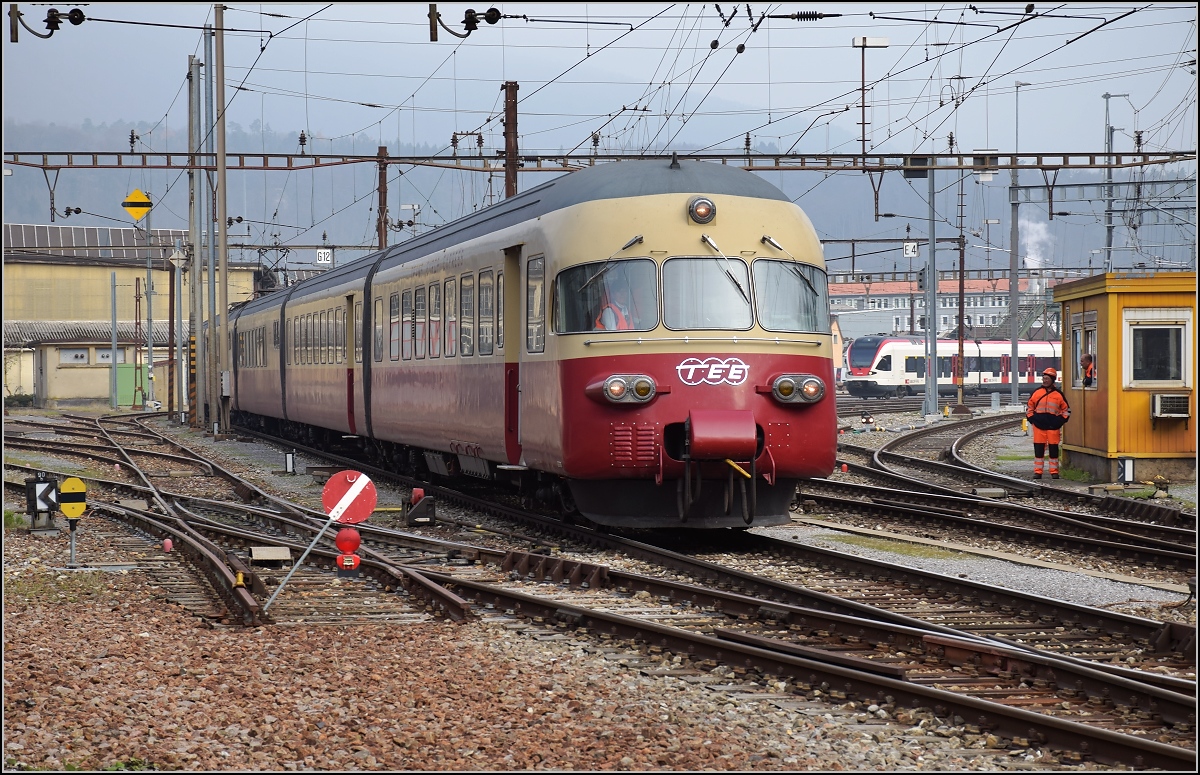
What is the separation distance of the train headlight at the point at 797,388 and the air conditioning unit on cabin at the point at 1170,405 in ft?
27.8

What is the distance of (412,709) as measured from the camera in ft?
23.6

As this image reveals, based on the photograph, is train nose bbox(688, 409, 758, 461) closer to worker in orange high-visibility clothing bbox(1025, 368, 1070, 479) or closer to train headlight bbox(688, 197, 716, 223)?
train headlight bbox(688, 197, 716, 223)

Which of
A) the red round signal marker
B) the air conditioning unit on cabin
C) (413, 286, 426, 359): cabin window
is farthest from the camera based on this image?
the air conditioning unit on cabin

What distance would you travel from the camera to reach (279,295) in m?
31.9

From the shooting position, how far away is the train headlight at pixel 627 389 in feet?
40.7

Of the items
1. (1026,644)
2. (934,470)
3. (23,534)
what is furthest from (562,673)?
(934,470)

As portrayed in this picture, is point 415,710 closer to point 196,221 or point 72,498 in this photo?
point 72,498

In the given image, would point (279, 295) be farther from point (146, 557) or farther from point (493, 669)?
point (493, 669)

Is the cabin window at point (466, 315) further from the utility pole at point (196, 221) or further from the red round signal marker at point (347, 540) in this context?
the utility pole at point (196, 221)

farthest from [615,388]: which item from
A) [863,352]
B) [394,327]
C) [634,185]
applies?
[863,352]

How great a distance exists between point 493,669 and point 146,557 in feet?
22.1

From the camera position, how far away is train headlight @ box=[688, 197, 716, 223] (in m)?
12.9

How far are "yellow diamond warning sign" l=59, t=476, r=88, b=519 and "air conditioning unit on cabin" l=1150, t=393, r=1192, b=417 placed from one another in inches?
547

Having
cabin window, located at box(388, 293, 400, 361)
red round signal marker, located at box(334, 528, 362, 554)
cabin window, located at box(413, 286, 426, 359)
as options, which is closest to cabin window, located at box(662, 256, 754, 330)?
red round signal marker, located at box(334, 528, 362, 554)
